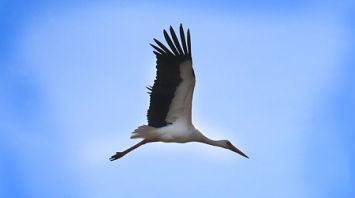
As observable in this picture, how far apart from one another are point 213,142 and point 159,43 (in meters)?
3.69

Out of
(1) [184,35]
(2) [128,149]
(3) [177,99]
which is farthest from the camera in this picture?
(2) [128,149]

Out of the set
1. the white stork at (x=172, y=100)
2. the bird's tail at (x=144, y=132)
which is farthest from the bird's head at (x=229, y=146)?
the bird's tail at (x=144, y=132)

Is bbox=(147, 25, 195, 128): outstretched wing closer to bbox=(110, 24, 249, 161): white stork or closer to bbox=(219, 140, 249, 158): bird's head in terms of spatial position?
bbox=(110, 24, 249, 161): white stork

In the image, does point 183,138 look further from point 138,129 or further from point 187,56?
point 187,56

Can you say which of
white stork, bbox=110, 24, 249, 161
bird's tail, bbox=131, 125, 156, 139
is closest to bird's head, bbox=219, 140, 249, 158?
white stork, bbox=110, 24, 249, 161

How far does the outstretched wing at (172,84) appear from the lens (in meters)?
18.6

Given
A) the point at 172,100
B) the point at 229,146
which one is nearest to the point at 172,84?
the point at 172,100

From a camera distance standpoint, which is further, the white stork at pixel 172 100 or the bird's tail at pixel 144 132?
the bird's tail at pixel 144 132

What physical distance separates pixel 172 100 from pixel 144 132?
3.87 ft

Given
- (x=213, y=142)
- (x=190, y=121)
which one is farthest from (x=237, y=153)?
(x=190, y=121)

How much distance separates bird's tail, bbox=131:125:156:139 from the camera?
787 inches

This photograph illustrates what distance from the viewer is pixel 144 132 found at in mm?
20047

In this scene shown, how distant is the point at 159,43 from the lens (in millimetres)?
18547

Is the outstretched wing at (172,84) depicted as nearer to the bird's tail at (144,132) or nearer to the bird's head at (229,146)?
the bird's tail at (144,132)
